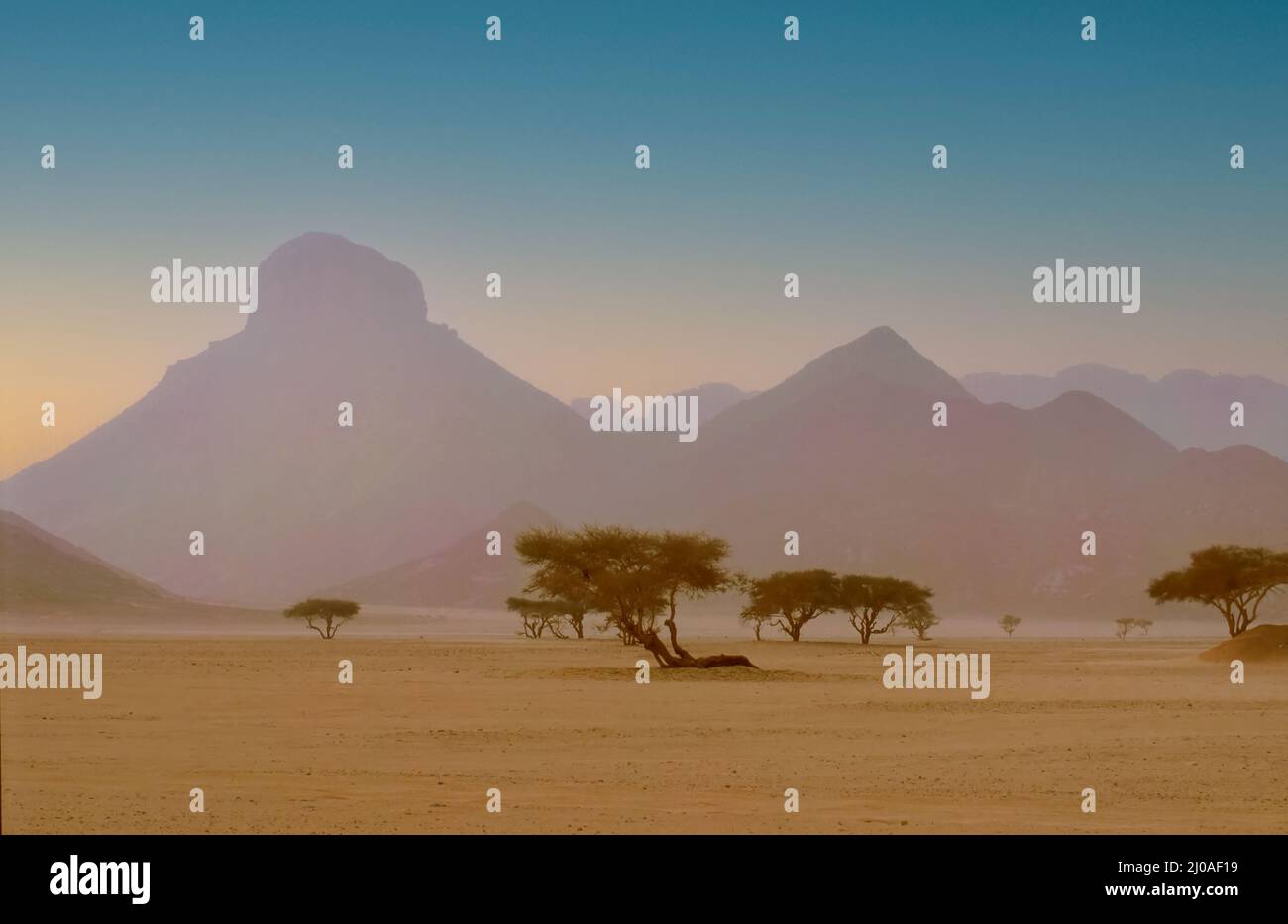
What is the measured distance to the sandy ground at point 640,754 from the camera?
65.5 ft

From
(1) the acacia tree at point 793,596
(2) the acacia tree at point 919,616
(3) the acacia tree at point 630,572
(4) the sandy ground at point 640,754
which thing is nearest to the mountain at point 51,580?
(1) the acacia tree at point 793,596

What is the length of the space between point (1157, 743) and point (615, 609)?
90.9ft

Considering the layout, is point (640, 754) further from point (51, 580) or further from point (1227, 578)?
point (51, 580)

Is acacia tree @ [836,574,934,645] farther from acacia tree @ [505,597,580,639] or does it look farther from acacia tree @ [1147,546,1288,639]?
acacia tree @ [505,597,580,639]

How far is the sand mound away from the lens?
57.5 meters

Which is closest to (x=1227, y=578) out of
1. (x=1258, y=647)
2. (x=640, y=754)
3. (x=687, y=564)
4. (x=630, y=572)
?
(x=1258, y=647)

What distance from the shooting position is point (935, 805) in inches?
841

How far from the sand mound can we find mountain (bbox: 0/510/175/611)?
133681 mm

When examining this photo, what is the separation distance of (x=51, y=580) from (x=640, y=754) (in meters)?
168

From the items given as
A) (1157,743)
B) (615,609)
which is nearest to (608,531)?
(615,609)

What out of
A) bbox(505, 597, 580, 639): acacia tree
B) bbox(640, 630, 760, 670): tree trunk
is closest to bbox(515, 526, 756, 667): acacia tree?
bbox(640, 630, 760, 670): tree trunk

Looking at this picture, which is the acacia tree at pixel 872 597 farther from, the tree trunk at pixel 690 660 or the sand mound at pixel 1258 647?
the tree trunk at pixel 690 660

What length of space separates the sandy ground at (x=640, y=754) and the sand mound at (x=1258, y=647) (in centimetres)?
486
